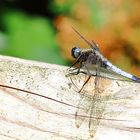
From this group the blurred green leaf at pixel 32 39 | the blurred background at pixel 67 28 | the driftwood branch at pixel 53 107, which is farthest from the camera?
the blurred green leaf at pixel 32 39

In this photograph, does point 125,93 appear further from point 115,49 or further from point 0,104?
point 115,49

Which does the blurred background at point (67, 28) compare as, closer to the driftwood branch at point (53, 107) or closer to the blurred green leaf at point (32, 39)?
the blurred green leaf at point (32, 39)

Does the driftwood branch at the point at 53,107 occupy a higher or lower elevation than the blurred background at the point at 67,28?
lower

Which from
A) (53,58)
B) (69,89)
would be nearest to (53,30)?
(53,58)

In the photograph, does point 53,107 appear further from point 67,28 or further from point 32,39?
point 32,39

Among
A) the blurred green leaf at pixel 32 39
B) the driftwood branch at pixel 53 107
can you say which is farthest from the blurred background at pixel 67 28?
the driftwood branch at pixel 53 107

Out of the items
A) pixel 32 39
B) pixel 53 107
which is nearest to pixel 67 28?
pixel 32 39
